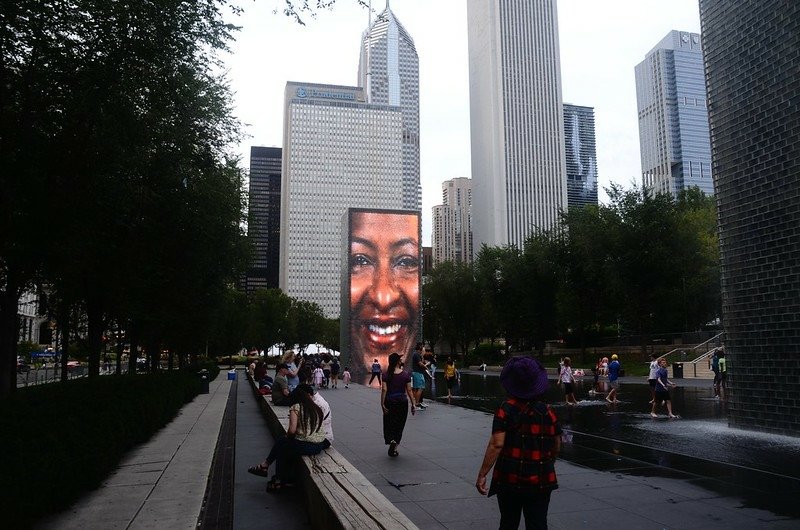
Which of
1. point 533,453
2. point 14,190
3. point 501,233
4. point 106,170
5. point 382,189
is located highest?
point 382,189

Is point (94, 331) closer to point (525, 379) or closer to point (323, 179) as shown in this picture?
point (525, 379)

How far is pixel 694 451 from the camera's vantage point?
10.3m

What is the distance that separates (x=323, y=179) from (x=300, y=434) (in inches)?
7494

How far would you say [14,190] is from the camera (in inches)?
411

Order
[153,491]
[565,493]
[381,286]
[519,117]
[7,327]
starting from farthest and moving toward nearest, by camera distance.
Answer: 1. [519,117]
2. [381,286]
3. [7,327]
4. [153,491]
5. [565,493]

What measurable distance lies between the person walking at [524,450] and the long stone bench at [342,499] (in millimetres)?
830

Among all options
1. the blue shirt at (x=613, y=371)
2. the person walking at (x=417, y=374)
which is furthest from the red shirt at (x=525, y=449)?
the blue shirt at (x=613, y=371)

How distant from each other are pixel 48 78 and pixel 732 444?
538 inches

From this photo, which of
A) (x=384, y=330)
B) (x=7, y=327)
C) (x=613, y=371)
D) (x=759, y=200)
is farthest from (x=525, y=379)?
(x=384, y=330)

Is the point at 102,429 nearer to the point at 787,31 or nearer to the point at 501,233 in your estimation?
the point at 787,31

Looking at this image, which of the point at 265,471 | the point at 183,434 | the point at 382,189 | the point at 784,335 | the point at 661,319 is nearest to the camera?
the point at 265,471

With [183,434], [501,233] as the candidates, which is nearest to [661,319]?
[183,434]

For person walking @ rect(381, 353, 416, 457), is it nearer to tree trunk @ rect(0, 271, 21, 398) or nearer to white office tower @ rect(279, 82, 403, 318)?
tree trunk @ rect(0, 271, 21, 398)

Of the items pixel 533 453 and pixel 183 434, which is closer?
pixel 533 453
